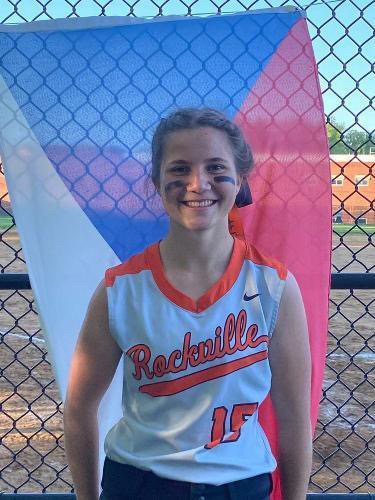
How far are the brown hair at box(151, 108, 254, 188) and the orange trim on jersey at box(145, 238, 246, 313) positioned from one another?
193 millimetres

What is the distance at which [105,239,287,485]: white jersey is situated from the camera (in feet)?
5.00

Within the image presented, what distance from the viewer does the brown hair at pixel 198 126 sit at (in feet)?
5.15

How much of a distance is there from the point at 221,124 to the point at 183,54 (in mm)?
678

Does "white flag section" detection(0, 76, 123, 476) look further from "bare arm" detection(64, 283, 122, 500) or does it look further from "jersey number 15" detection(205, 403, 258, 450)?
"jersey number 15" detection(205, 403, 258, 450)

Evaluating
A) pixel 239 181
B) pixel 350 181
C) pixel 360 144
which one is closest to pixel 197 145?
pixel 239 181

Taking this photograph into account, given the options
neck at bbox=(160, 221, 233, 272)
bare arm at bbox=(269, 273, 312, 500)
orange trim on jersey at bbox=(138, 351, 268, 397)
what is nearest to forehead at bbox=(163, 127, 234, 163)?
neck at bbox=(160, 221, 233, 272)

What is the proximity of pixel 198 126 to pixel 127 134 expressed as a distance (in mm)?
659

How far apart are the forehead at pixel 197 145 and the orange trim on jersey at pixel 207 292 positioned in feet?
0.78

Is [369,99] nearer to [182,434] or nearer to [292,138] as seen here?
[292,138]

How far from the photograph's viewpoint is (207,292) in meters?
1.57

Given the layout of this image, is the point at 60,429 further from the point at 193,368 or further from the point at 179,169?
the point at 179,169

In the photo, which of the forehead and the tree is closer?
the forehead

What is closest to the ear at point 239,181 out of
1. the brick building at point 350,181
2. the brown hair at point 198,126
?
the brown hair at point 198,126

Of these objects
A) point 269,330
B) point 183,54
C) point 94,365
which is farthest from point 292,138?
point 94,365
